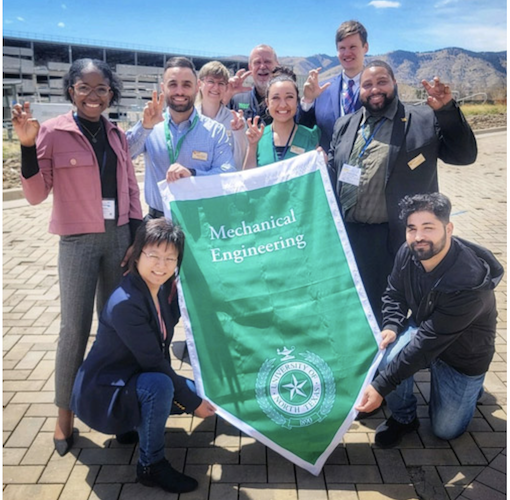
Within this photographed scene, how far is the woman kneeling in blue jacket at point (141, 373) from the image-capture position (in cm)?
256

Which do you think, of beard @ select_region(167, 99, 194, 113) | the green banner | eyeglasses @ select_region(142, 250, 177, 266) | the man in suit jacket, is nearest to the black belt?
the green banner

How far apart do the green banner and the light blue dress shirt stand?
252mm

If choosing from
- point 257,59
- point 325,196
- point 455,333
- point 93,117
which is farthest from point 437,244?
point 257,59

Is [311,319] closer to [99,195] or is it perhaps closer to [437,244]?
[437,244]

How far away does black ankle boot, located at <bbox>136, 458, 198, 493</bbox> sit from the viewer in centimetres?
262

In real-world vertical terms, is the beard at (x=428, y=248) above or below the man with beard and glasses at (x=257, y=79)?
below

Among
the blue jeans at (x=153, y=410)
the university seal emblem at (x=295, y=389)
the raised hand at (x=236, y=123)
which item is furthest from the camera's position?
the raised hand at (x=236, y=123)

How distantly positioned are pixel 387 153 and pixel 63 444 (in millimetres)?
2623

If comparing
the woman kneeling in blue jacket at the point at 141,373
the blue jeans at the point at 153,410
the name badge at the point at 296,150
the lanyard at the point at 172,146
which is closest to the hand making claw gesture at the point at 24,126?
the woman kneeling in blue jacket at the point at 141,373

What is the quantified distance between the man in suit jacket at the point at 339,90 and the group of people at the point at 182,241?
9 centimetres

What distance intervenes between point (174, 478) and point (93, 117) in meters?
2.04

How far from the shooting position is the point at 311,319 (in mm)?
2875

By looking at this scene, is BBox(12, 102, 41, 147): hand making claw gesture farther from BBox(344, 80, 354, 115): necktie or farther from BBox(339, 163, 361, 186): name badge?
BBox(344, 80, 354, 115): necktie

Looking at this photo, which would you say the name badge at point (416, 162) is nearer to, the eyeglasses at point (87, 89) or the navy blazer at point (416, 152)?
the navy blazer at point (416, 152)
